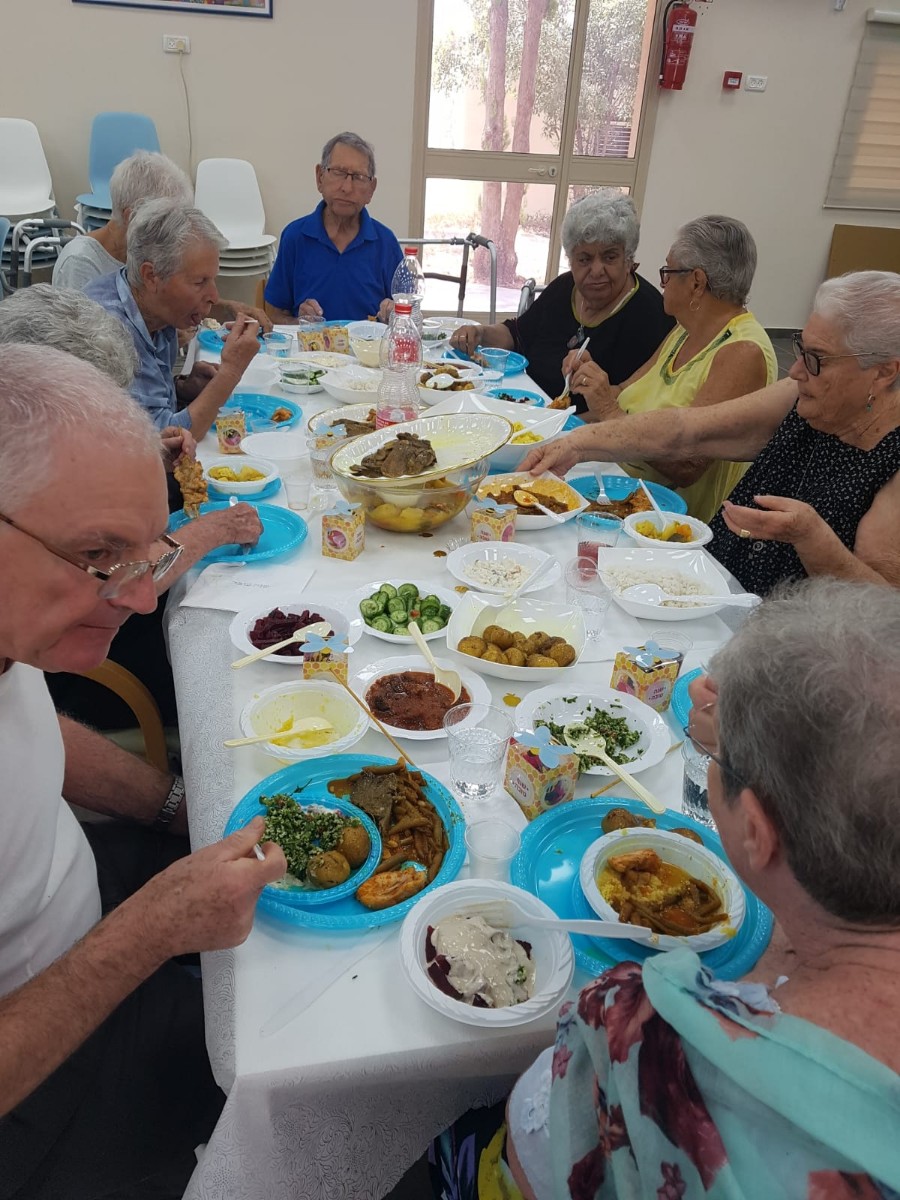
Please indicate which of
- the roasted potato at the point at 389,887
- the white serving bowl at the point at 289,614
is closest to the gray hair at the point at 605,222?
the white serving bowl at the point at 289,614

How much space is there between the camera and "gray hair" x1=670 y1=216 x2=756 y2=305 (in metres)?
2.93

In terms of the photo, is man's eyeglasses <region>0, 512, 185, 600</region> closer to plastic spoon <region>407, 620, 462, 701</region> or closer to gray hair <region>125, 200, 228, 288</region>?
plastic spoon <region>407, 620, 462, 701</region>

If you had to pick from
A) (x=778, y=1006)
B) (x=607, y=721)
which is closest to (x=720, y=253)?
(x=607, y=721)

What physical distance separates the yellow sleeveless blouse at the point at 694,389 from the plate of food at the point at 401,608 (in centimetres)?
140

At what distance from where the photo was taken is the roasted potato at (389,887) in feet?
3.99

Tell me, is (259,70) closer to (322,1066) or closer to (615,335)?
(615,335)

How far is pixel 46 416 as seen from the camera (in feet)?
3.58

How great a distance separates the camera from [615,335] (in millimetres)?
3945

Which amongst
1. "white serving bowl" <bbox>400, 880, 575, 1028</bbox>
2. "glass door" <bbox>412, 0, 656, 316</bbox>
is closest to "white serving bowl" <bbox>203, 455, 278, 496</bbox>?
"white serving bowl" <bbox>400, 880, 575, 1028</bbox>

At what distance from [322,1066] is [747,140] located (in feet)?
28.9

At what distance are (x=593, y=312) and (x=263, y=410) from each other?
5.77 ft

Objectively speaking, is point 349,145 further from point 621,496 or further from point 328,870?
point 328,870

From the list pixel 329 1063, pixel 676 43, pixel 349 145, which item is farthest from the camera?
pixel 676 43

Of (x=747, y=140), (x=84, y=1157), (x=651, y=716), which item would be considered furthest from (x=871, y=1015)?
(x=747, y=140)
